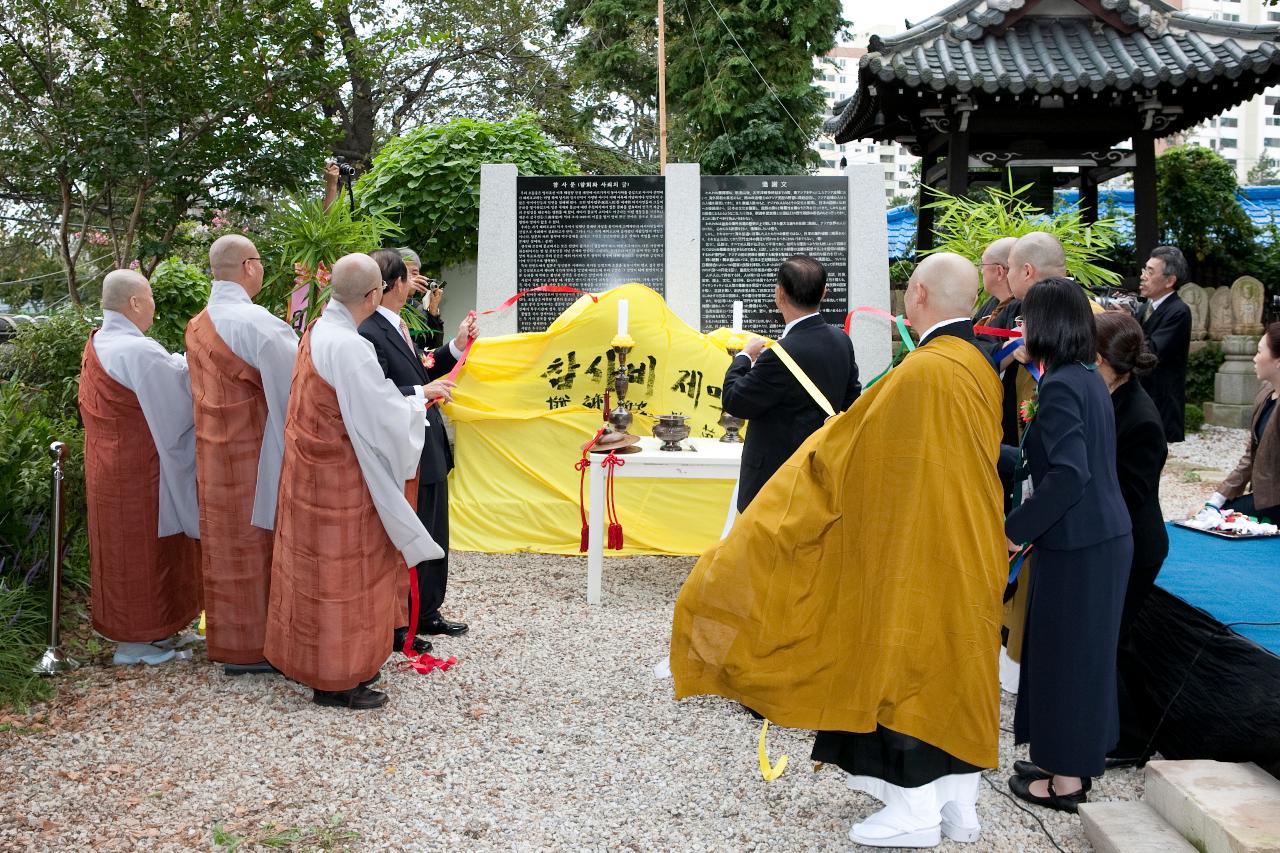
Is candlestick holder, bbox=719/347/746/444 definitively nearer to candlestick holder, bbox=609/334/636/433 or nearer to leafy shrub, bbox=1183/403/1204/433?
candlestick holder, bbox=609/334/636/433

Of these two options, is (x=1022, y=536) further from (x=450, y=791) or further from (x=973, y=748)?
(x=450, y=791)

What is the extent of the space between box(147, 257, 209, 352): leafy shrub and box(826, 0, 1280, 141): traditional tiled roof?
607 centimetres

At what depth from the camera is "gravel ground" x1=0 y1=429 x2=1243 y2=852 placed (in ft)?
10.7

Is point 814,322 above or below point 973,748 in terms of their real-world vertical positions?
above

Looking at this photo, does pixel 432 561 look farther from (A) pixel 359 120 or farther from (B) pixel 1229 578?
(A) pixel 359 120

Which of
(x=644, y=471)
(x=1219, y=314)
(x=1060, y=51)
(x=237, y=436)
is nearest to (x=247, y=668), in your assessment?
(x=237, y=436)

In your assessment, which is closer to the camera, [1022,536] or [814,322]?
[1022,536]

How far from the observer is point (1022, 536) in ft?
10.0

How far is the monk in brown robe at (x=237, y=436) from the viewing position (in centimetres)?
443

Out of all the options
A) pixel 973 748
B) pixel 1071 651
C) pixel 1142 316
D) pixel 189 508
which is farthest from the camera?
pixel 1142 316

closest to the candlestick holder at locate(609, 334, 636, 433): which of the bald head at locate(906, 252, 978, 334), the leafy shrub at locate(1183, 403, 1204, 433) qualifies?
the bald head at locate(906, 252, 978, 334)

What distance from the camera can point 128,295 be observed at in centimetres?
461

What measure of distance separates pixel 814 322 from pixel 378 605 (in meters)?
2.13

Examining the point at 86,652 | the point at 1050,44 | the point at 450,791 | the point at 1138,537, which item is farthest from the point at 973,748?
the point at 1050,44
